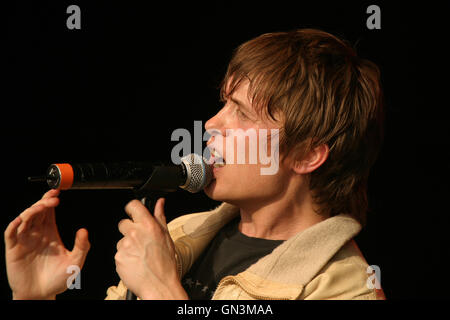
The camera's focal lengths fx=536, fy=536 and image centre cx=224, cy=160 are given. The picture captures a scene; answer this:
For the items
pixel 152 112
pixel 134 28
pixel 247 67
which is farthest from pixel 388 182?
pixel 134 28

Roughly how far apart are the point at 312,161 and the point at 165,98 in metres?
0.88

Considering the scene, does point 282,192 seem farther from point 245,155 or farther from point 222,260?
point 222,260

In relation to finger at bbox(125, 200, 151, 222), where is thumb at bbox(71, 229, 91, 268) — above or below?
below

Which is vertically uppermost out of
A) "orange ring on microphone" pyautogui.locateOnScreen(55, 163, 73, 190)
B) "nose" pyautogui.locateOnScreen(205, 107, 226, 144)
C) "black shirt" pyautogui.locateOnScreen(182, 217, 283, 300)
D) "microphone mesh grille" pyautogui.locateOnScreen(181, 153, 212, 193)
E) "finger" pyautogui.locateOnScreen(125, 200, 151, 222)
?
"nose" pyautogui.locateOnScreen(205, 107, 226, 144)

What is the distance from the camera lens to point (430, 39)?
1.89 metres

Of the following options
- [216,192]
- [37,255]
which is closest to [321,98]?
[216,192]

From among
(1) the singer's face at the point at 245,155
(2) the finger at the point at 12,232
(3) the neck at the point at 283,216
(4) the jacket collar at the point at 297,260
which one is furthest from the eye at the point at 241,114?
(2) the finger at the point at 12,232

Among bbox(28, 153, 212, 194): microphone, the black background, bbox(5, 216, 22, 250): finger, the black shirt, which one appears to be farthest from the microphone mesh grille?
the black background

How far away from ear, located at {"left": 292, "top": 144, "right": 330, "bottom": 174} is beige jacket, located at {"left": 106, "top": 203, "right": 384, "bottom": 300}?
0.16 meters

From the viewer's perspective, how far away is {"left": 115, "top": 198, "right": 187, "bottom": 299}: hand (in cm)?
133

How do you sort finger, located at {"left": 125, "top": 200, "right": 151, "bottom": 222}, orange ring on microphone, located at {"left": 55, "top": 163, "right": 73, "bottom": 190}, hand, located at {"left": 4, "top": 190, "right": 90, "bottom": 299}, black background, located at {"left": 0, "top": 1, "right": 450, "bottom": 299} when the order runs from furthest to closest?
black background, located at {"left": 0, "top": 1, "right": 450, "bottom": 299}, hand, located at {"left": 4, "top": 190, "right": 90, "bottom": 299}, finger, located at {"left": 125, "top": 200, "right": 151, "bottom": 222}, orange ring on microphone, located at {"left": 55, "top": 163, "right": 73, "bottom": 190}

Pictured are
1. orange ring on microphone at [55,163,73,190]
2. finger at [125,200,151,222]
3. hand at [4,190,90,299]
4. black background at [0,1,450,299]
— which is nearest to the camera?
orange ring on microphone at [55,163,73,190]

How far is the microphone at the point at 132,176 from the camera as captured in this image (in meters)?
1.27

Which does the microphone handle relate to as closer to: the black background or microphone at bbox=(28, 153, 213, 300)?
microphone at bbox=(28, 153, 213, 300)
